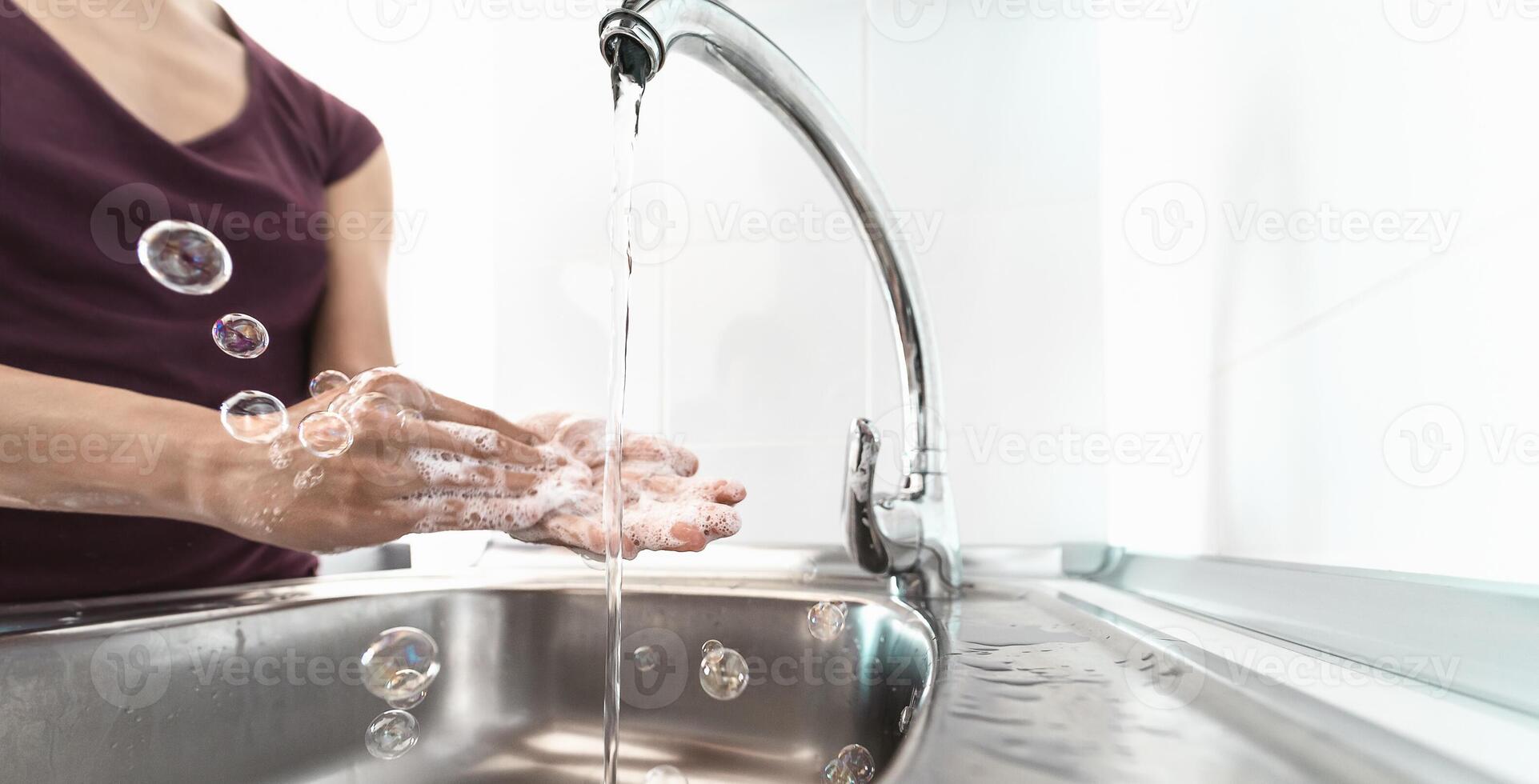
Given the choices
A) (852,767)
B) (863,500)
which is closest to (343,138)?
(863,500)

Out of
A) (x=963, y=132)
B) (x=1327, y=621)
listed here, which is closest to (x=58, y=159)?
(x=963, y=132)

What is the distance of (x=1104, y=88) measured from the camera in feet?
2.80

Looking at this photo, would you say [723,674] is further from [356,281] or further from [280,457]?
[356,281]

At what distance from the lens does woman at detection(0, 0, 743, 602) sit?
43 cm

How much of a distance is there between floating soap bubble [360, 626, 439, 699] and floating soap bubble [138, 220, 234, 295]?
0.23 m

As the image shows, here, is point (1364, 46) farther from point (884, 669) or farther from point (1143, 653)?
point (884, 669)

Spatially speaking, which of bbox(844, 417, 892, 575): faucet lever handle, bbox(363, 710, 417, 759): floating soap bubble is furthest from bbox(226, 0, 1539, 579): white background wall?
bbox(363, 710, 417, 759): floating soap bubble

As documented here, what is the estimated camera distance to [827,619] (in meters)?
0.52

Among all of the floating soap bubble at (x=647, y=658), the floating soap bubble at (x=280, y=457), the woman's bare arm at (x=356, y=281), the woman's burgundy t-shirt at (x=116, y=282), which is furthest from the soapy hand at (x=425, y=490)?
the woman's bare arm at (x=356, y=281)

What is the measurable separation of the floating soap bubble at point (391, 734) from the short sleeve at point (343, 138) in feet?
2.43

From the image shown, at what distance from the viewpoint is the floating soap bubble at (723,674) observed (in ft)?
1.49

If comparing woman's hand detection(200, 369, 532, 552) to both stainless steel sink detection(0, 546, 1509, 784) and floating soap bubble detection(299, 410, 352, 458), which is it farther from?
stainless steel sink detection(0, 546, 1509, 784)

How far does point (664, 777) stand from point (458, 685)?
194 millimetres

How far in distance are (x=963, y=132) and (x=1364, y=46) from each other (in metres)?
0.50
